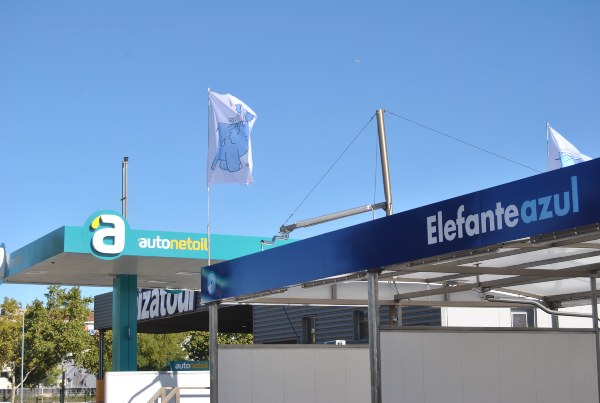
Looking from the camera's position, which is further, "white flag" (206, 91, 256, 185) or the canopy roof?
the canopy roof

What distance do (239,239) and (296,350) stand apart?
8.67 metres

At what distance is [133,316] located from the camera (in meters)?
22.5

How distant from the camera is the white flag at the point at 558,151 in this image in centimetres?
1549

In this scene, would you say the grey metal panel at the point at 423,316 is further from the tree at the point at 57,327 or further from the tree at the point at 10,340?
the tree at the point at 10,340

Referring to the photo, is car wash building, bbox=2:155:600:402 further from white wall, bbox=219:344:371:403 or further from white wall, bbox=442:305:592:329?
white wall, bbox=442:305:592:329

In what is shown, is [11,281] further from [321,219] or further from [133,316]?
[321,219]

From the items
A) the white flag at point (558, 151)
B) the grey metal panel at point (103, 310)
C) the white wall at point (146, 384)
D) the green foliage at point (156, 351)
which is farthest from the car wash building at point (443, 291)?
the green foliage at point (156, 351)

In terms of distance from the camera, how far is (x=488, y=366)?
1007cm

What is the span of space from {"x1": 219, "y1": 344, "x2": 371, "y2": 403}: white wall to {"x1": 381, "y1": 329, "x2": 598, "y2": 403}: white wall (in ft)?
8.90

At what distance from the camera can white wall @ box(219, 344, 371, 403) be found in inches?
489

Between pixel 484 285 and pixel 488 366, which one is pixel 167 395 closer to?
pixel 484 285

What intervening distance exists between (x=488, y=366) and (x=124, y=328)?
13891mm

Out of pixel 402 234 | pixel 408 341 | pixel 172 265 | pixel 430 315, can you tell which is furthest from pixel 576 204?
pixel 172 265

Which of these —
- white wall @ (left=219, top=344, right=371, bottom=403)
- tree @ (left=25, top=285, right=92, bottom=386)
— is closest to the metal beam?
white wall @ (left=219, top=344, right=371, bottom=403)
